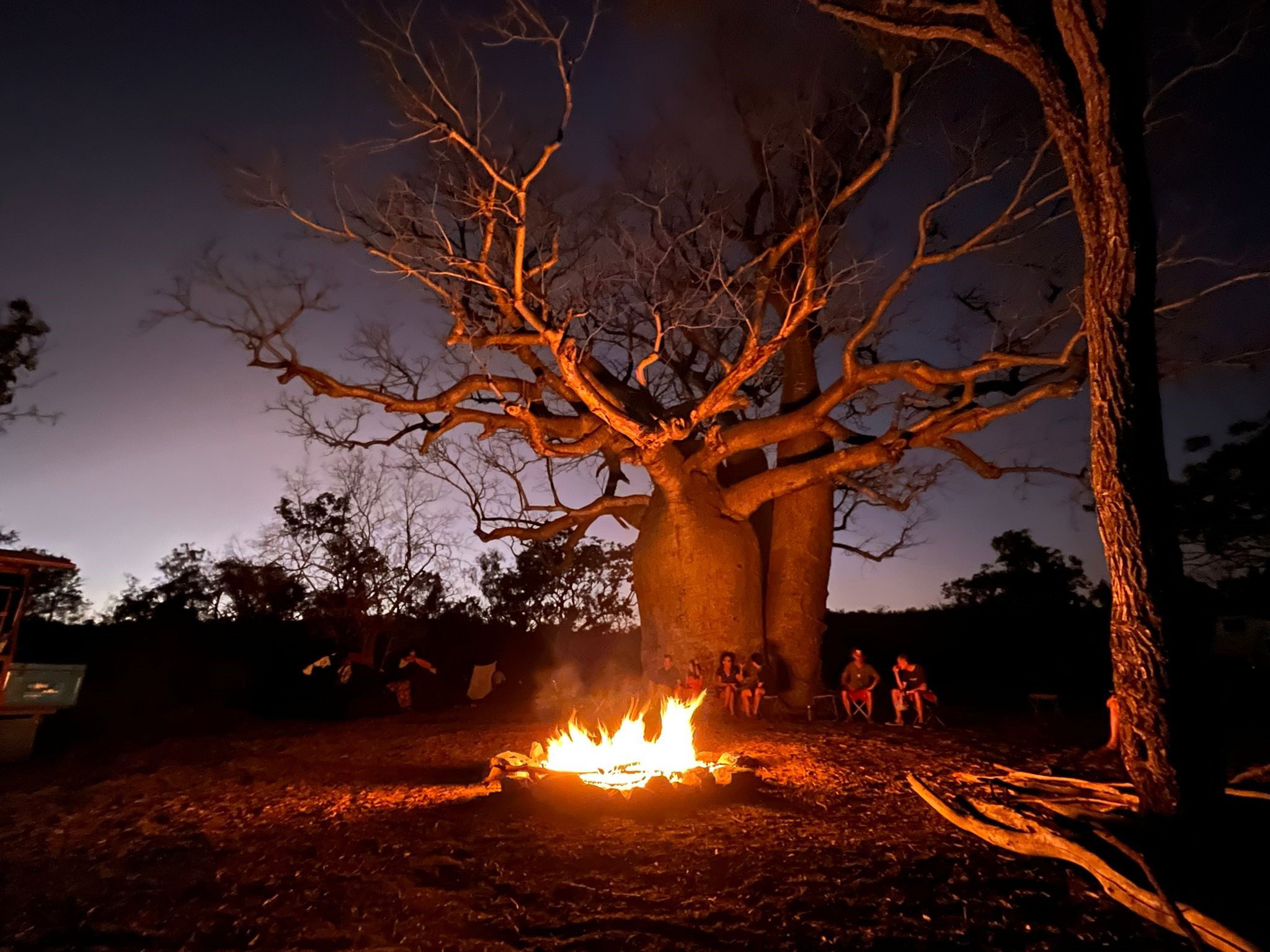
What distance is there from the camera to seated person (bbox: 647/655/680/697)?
411 inches

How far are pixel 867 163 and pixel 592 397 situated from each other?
17.0 feet

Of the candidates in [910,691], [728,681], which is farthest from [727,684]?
[910,691]

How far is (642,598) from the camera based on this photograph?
11.7 metres

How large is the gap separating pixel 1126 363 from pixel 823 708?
768 centimetres

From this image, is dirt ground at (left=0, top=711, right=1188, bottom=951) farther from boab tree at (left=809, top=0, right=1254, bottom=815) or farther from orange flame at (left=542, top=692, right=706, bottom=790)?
boab tree at (left=809, top=0, right=1254, bottom=815)

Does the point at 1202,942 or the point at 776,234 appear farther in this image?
the point at 776,234

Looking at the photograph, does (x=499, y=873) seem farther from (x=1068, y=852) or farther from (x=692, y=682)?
(x=692, y=682)

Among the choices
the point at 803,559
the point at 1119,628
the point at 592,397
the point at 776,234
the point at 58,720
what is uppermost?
the point at 776,234

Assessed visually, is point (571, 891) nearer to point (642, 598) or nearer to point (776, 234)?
point (642, 598)

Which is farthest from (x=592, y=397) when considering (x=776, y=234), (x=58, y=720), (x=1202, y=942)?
(x=58, y=720)

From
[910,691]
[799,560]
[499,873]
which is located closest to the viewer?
[499,873]

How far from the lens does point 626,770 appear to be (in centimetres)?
629

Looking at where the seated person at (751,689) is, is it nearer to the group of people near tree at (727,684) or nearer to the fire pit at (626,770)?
the group of people near tree at (727,684)

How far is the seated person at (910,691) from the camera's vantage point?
949 cm
